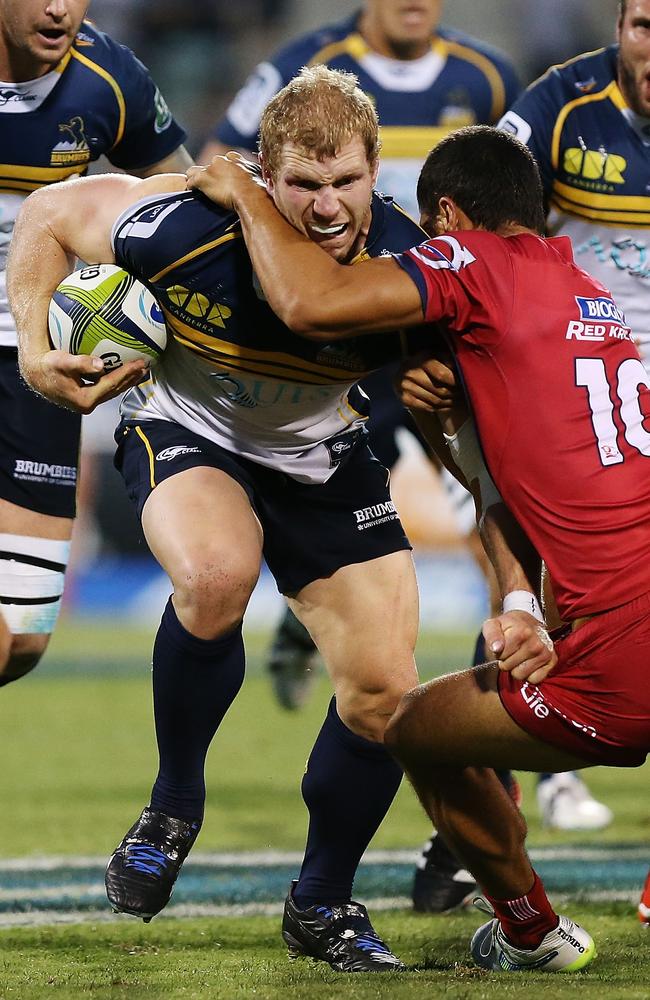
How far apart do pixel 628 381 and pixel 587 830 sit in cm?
326

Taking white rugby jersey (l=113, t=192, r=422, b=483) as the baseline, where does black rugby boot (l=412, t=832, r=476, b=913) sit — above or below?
below

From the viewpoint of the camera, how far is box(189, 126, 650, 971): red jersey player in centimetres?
358

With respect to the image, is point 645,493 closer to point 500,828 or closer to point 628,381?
point 628,381

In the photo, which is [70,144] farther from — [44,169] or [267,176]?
[267,176]

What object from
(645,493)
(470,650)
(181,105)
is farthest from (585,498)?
(181,105)

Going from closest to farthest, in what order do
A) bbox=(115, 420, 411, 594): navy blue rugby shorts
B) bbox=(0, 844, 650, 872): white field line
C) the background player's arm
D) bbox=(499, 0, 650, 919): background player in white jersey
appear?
1. bbox=(115, 420, 411, 594): navy blue rugby shorts
2. bbox=(499, 0, 650, 919): background player in white jersey
3. the background player's arm
4. bbox=(0, 844, 650, 872): white field line

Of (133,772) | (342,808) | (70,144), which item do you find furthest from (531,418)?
(133,772)

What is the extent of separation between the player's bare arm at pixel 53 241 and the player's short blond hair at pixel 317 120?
18.0 inches

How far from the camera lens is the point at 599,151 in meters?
5.45

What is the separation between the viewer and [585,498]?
11.9ft

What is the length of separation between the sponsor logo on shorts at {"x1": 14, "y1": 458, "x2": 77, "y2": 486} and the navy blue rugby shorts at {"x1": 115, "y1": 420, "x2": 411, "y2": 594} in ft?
3.67

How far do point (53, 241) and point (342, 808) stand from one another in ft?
5.78

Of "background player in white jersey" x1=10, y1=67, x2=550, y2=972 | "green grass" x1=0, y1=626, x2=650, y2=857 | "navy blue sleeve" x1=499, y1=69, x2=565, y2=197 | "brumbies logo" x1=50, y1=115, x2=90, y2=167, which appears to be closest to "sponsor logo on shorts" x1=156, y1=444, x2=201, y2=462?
"background player in white jersey" x1=10, y1=67, x2=550, y2=972

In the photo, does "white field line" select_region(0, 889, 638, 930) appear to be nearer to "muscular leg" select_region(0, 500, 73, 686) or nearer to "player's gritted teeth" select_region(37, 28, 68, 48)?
"muscular leg" select_region(0, 500, 73, 686)
